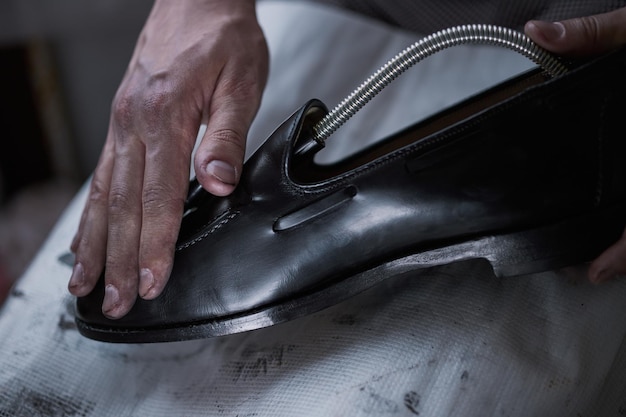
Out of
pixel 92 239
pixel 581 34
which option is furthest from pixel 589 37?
pixel 92 239

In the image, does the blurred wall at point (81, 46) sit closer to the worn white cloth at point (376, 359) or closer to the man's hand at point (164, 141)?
the man's hand at point (164, 141)

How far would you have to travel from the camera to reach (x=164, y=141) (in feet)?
Answer: 1.97

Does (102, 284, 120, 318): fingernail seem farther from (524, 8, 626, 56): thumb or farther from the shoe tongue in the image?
(524, 8, 626, 56): thumb

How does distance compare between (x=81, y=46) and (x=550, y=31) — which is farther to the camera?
(x=81, y=46)

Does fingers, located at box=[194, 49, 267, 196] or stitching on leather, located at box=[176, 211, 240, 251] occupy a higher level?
fingers, located at box=[194, 49, 267, 196]

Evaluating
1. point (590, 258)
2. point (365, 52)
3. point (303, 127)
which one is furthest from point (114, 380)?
point (365, 52)

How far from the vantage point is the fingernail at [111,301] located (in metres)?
0.54

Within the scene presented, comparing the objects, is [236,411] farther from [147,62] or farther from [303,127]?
[147,62]

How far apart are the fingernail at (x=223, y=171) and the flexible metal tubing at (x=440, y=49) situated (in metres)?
0.08

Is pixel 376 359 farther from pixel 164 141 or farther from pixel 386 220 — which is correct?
pixel 164 141

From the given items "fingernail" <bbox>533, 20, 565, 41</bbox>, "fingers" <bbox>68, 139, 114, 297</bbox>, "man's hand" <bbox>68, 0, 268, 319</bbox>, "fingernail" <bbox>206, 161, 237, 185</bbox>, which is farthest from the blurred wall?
"fingernail" <bbox>533, 20, 565, 41</bbox>

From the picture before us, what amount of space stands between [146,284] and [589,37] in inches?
16.2

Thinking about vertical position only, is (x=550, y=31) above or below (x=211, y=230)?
above

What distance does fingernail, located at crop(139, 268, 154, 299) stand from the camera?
54 cm
